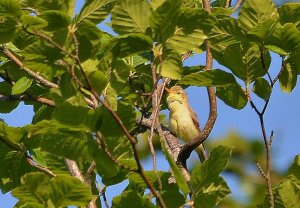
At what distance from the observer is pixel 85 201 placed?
7.23ft

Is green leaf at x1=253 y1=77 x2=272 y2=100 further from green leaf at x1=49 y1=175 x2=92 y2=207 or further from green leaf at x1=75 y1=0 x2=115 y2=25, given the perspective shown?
green leaf at x1=49 y1=175 x2=92 y2=207

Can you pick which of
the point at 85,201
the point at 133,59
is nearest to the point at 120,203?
the point at 85,201

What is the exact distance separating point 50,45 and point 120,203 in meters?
0.64

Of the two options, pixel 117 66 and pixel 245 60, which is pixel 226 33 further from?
pixel 117 66

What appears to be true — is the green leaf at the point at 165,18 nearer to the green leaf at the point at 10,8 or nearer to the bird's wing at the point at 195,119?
the green leaf at the point at 10,8

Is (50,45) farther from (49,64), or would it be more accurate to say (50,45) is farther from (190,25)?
(190,25)

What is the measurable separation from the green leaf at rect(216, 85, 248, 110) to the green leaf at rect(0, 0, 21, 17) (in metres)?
1.10

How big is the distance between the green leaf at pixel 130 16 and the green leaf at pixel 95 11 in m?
0.03

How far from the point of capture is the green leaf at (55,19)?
6.84 feet

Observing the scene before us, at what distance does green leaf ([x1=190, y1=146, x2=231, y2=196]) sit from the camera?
2275mm

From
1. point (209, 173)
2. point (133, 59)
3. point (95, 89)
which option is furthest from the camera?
point (133, 59)

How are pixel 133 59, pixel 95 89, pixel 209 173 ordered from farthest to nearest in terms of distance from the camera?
pixel 133 59 < pixel 209 173 < pixel 95 89

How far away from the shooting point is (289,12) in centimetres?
254

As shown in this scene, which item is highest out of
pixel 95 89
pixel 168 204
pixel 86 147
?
pixel 95 89
